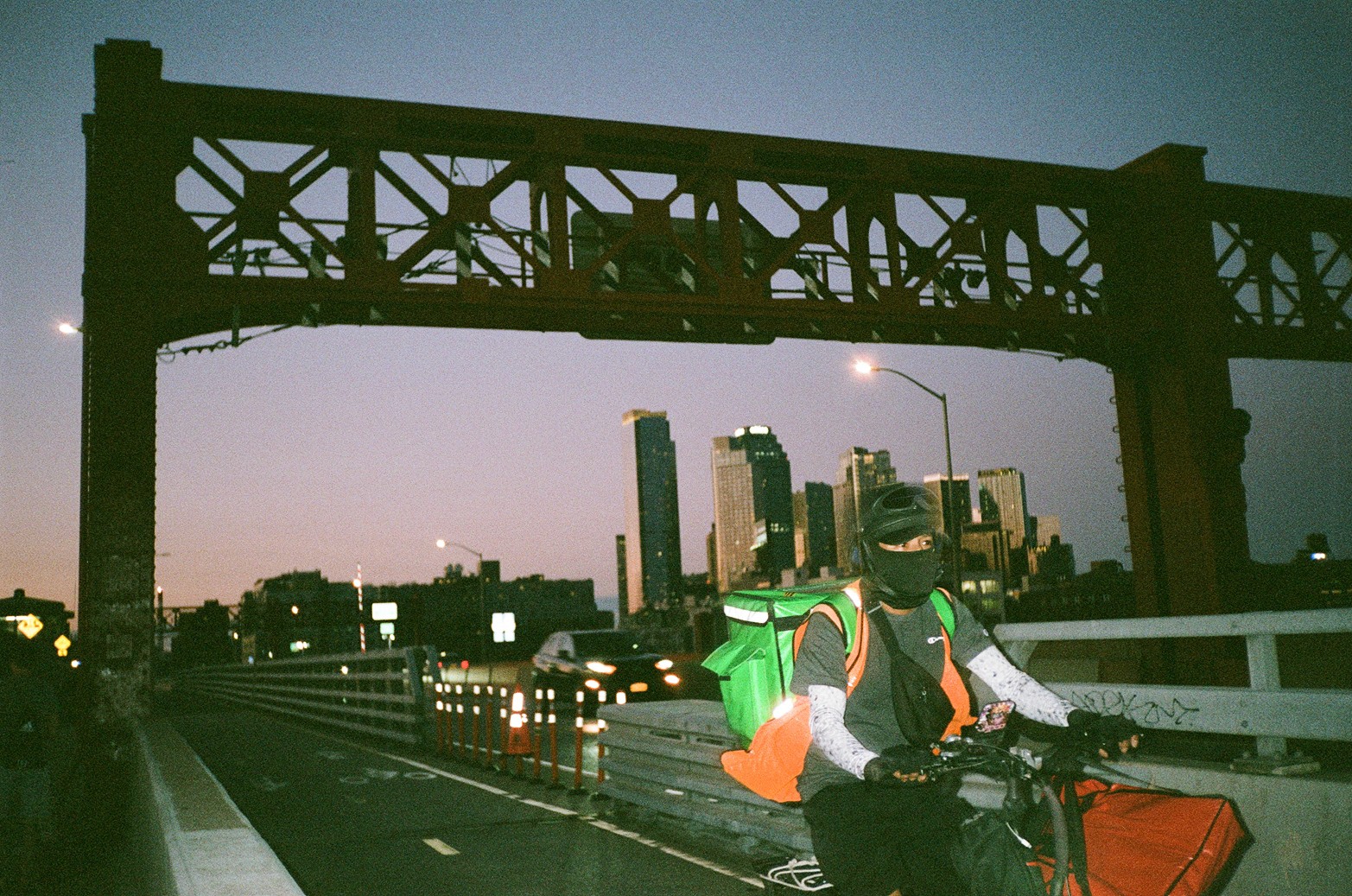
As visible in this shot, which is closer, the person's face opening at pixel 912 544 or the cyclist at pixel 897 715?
the cyclist at pixel 897 715

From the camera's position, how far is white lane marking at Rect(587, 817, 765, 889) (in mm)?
8469

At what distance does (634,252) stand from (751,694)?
48.2 ft

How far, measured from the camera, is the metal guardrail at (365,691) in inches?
764

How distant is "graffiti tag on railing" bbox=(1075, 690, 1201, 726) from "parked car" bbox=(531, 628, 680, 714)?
54.4ft

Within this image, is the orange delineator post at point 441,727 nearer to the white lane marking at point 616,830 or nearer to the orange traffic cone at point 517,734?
the white lane marking at point 616,830

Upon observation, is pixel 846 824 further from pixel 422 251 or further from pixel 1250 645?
pixel 422 251

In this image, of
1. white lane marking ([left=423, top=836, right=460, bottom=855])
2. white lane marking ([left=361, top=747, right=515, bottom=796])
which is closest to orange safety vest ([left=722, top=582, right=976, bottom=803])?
white lane marking ([left=423, top=836, right=460, bottom=855])

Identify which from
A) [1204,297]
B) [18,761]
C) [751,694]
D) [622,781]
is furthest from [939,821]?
[1204,297]

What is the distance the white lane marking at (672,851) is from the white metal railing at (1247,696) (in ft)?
Result: 9.97

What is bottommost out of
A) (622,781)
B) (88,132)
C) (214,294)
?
(622,781)

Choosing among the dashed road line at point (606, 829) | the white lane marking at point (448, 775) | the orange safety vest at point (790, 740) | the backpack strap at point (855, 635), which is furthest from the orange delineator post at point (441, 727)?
the backpack strap at point (855, 635)

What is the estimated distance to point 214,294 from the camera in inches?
636

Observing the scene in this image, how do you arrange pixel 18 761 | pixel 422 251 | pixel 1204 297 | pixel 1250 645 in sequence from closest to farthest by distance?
pixel 1250 645, pixel 18 761, pixel 422 251, pixel 1204 297

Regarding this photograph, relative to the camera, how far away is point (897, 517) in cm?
362
